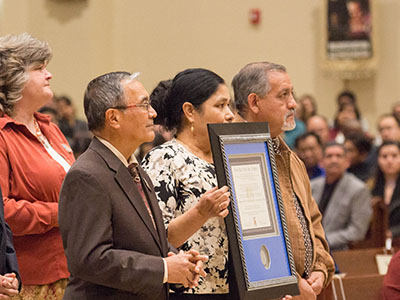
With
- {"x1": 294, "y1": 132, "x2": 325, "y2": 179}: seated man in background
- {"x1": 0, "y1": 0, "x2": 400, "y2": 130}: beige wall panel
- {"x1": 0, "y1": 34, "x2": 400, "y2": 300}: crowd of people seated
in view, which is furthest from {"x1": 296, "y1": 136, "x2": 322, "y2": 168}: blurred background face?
{"x1": 0, "y1": 34, "x2": 400, "y2": 300}: crowd of people seated

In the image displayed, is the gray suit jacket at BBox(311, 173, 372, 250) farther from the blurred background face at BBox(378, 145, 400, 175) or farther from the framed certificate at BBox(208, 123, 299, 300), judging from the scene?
the framed certificate at BBox(208, 123, 299, 300)

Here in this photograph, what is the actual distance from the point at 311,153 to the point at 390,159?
812 mm

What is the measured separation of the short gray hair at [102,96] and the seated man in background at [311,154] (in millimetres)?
4717

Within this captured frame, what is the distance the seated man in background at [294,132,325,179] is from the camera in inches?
284

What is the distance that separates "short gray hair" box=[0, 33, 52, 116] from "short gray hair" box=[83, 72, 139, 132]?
0.63 meters

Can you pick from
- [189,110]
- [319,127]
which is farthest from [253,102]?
[319,127]

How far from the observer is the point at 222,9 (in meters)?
10.8

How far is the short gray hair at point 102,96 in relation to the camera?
2621mm

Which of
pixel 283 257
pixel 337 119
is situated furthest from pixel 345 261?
pixel 337 119

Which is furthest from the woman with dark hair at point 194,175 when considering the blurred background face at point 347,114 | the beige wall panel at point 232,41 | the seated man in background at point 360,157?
the beige wall panel at point 232,41

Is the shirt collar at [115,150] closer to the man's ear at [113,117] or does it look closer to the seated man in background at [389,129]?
the man's ear at [113,117]

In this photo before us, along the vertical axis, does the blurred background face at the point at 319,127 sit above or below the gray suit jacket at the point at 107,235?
below

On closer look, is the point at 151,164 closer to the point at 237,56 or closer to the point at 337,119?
the point at 337,119

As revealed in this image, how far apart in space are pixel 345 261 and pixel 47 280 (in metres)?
2.13
